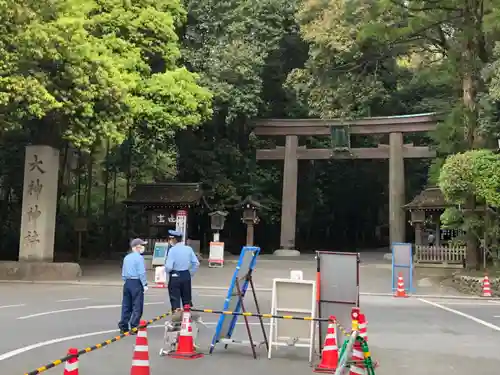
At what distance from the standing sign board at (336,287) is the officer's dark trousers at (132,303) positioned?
129 inches

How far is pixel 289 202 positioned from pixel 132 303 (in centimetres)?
2547

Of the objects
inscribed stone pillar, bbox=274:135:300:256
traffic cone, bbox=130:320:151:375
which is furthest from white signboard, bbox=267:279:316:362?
inscribed stone pillar, bbox=274:135:300:256

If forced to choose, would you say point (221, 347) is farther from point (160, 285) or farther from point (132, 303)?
point (160, 285)

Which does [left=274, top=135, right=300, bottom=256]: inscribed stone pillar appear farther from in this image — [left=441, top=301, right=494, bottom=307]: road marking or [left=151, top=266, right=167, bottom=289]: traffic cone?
[left=441, top=301, right=494, bottom=307]: road marking

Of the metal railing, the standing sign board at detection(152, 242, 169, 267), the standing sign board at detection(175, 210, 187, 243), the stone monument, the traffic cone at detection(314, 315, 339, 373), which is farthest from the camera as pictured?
the metal railing

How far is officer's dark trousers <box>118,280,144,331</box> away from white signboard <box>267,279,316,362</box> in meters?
2.64

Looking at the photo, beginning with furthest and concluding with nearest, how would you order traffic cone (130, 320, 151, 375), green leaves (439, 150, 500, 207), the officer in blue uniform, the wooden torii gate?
the wooden torii gate, green leaves (439, 150, 500, 207), the officer in blue uniform, traffic cone (130, 320, 151, 375)

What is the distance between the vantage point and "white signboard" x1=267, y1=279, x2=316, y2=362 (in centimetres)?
842

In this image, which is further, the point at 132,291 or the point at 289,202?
the point at 289,202

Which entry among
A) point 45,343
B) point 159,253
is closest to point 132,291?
point 45,343

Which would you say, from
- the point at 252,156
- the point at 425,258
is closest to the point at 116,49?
the point at 252,156

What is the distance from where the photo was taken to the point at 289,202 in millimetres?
35062

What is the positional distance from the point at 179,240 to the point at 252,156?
27558 millimetres

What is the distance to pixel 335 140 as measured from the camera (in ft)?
113
